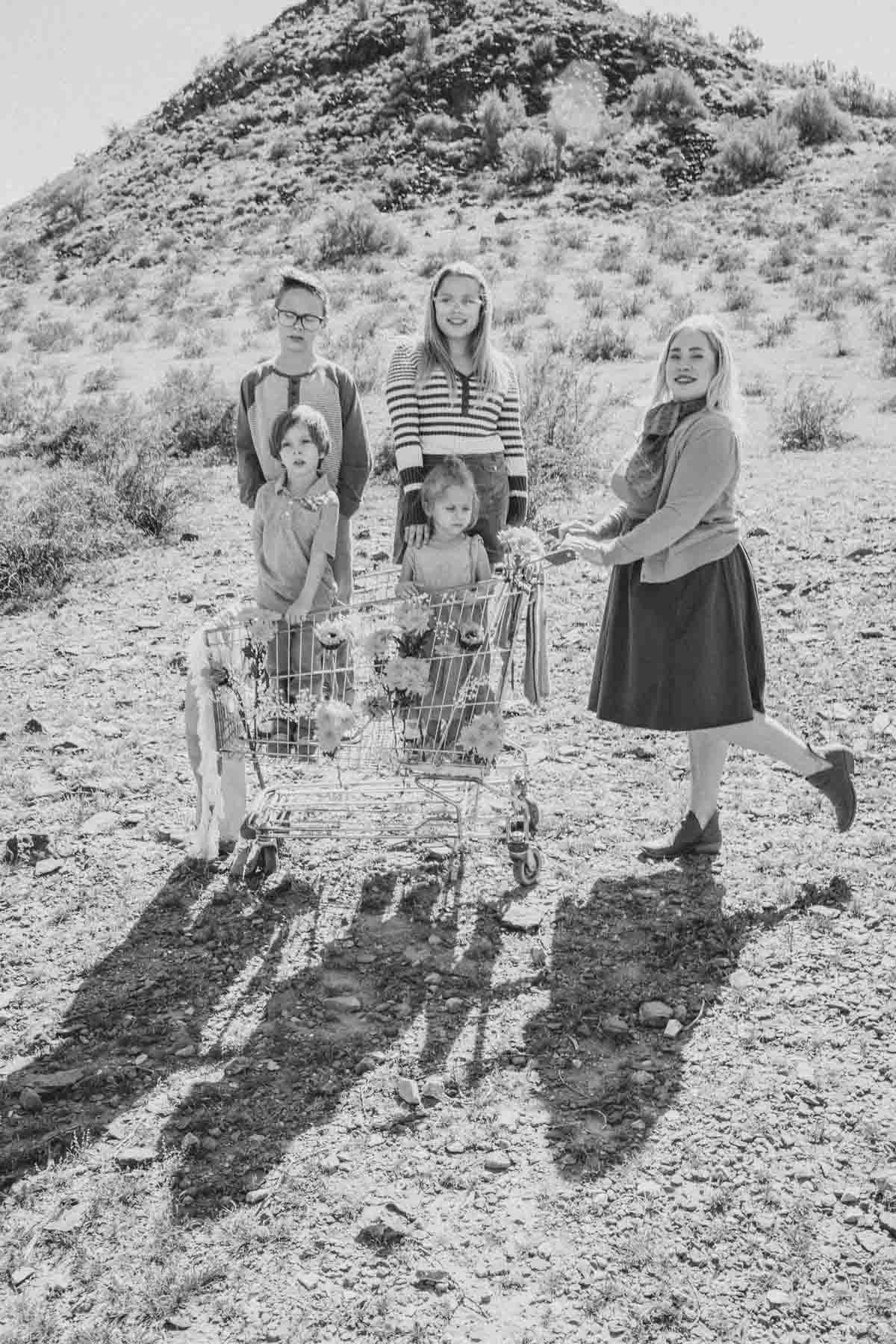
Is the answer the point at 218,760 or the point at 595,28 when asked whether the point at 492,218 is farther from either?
the point at 218,760

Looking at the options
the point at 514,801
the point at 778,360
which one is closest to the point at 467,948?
the point at 514,801

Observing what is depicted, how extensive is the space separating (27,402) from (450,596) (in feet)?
39.5

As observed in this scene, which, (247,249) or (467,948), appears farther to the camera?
(247,249)

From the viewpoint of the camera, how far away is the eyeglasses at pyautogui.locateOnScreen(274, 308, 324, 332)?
15.0ft

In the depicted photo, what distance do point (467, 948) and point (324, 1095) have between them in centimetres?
89

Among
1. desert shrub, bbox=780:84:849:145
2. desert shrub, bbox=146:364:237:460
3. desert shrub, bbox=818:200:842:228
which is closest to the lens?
Answer: desert shrub, bbox=146:364:237:460

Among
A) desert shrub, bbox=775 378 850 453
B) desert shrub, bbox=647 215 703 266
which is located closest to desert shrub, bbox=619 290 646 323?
desert shrub, bbox=647 215 703 266

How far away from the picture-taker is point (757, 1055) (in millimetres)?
3389

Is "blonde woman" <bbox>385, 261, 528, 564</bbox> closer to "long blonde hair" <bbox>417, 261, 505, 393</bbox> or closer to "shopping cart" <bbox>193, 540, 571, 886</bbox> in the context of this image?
"long blonde hair" <bbox>417, 261, 505, 393</bbox>

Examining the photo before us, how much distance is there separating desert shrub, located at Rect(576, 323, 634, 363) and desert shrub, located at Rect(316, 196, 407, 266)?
444 inches

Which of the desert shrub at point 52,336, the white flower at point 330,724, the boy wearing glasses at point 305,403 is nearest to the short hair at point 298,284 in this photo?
the boy wearing glasses at point 305,403

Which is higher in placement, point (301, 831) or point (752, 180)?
point (752, 180)

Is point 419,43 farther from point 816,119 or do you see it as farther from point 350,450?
point 350,450

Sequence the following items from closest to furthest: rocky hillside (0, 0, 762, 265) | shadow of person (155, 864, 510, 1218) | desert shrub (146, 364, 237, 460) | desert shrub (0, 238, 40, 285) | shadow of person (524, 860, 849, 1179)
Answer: shadow of person (155, 864, 510, 1218), shadow of person (524, 860, 849, 1179), desert shrub (146, 364, 237, 460), desert shrub (0, 238, 40, 285), rocky hillside (0, 0, 762, 265)
